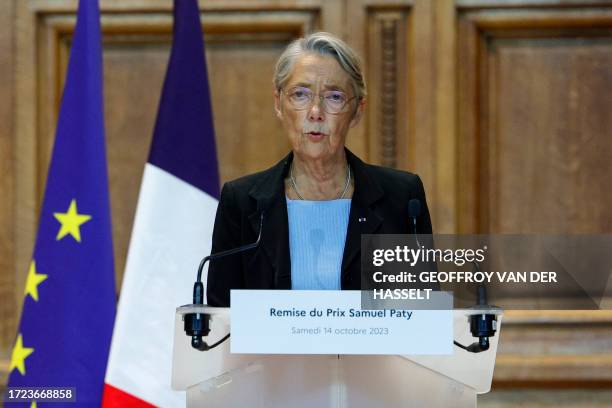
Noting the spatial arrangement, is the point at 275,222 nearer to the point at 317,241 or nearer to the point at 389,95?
the point at 317,241

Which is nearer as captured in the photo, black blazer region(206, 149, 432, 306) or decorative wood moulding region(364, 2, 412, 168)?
black blazer region(206, 149, 432, 306)

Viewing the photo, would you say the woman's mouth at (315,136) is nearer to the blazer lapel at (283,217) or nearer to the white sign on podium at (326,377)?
the blazer lapel at (283,217)

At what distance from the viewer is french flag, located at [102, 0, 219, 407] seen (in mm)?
3221

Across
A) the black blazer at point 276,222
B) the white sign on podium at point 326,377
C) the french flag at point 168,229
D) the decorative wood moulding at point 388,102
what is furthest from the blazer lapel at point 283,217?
the decorative wood moulding at point 388,102

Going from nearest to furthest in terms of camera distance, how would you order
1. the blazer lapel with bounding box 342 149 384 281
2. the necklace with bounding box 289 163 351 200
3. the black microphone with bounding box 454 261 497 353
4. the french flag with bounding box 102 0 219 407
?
1. the black microphone with bounding box 454 261 497 353
2. the blazer lapel with bounding box 342 149 384 281
3. the necklace with bounding box 289 163 351 200
4. the french flag with bounding box 102 0 219 407

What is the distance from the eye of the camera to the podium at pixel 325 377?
1.92m

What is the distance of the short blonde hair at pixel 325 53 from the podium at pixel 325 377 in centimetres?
61

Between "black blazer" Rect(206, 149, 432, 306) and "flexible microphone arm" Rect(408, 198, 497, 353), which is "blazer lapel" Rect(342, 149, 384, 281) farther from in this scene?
"flexible microphone arm" Rect(408, 198, 497, 353)

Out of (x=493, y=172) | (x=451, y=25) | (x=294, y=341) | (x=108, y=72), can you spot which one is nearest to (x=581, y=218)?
(x=493, y=172)

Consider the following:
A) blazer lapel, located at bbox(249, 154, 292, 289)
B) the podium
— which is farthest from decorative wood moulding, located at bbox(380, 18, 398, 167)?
the podium

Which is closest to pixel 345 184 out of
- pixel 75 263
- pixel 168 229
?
pixel 168 229

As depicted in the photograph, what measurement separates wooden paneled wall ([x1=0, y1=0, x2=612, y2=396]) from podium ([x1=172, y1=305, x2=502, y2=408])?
210cm

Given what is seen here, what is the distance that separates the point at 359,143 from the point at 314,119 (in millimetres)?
1829

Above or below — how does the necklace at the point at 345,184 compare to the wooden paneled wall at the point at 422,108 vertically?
below
